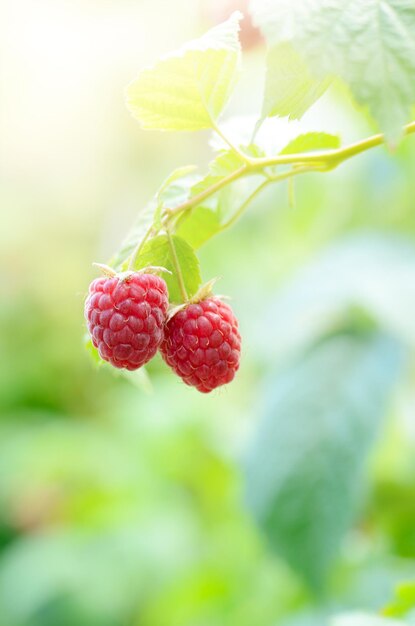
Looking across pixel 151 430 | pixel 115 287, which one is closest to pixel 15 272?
pixel 151 430

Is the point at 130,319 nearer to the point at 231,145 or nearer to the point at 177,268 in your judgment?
the point at 177,268

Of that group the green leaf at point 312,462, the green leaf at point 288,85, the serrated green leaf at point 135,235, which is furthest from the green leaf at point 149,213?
the green leaf at point 312,462

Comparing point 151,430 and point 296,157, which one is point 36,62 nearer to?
point 151,430

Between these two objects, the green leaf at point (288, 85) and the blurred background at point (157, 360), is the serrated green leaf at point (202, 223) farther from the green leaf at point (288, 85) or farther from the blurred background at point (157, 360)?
the green leaf at point (288, 85)

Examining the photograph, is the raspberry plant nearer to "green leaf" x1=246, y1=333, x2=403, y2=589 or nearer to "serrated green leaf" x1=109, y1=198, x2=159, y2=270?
"serrated green leaf" x1=109, y1=198, x2=159, y2=270

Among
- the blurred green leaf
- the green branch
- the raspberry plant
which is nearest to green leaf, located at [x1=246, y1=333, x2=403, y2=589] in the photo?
the blurred green leaf

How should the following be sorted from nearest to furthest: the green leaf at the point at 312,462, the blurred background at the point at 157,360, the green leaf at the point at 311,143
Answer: the green leaf at the point at 311,143 < the green leaf at the point at 312,462 < the blurred background at the point at 157,360
